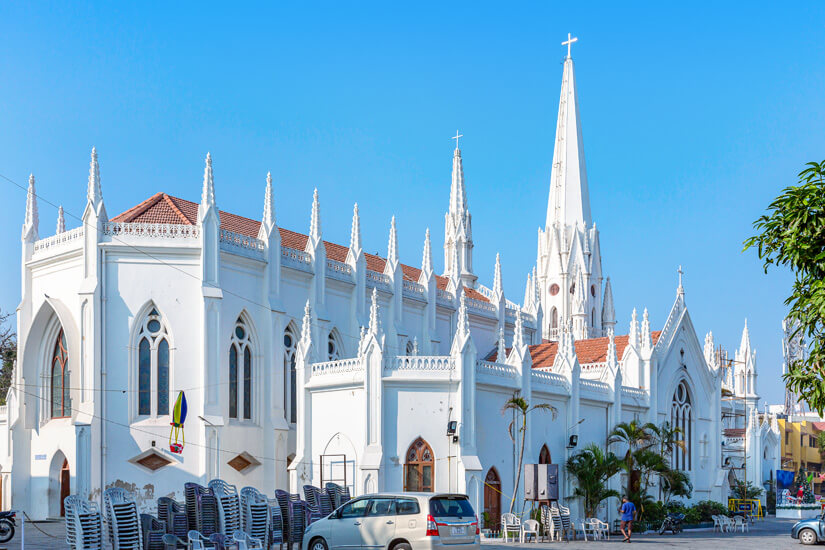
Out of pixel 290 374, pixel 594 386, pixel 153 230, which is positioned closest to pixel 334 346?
pixel 290 374

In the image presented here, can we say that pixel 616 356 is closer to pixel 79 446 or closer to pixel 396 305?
pixel 396 305

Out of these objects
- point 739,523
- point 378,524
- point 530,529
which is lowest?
point 739,523

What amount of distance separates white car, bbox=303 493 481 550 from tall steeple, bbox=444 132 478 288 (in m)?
44.1

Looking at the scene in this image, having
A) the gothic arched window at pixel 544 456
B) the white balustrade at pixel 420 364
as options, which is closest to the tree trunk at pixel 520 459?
the gothic arched window at pixel 544 456

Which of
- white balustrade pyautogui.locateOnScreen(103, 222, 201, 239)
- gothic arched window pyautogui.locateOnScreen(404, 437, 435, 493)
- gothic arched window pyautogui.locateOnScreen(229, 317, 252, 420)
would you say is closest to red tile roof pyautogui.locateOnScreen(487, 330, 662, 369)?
gothic arched window pyautogui.locateOnScreen(404, 437, 435, 493)

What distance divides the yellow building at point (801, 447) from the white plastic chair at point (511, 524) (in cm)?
6322

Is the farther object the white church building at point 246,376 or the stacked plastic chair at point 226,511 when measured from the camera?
the white church building at point 246,376

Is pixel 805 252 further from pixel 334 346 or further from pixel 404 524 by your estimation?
pixel 334 346

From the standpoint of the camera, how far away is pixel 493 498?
36188 mm

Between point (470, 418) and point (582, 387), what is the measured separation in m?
9.02

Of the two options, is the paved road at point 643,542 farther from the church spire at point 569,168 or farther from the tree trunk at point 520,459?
the church spire at point 569,168

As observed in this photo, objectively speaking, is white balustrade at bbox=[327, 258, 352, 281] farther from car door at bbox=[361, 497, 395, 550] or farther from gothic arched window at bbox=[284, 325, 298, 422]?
car door at bbox=[361, 497, 395, 550]

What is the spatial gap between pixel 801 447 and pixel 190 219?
7401cm

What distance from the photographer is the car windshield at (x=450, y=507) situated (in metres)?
21.0
